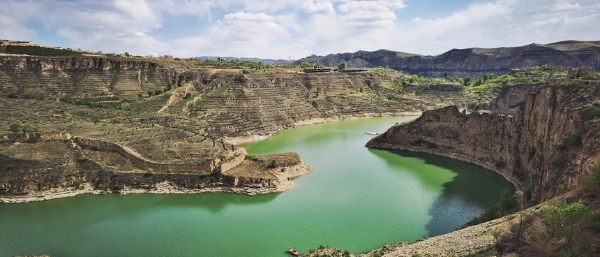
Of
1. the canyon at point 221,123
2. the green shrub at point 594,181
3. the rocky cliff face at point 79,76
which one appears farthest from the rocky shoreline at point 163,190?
the rocky cliff face at point 79,76

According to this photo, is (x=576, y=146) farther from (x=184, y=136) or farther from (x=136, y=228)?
(x=184, y=136)

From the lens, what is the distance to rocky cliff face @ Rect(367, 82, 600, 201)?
2500 centimetres

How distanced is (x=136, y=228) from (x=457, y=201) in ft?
84.0

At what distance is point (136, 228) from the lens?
30.3 metres

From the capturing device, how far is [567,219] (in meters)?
14.4

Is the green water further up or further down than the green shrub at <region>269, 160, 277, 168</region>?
further down

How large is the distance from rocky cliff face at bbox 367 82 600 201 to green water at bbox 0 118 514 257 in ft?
9.66

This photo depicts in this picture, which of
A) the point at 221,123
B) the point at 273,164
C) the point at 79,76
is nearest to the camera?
the point at 273,164

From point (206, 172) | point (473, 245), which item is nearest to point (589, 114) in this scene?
point (473, 245)

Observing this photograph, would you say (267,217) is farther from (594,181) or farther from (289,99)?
(289,99)

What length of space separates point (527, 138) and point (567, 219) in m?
27.5

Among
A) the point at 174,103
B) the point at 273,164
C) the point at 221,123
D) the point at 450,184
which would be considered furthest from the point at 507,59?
the point at 273,164

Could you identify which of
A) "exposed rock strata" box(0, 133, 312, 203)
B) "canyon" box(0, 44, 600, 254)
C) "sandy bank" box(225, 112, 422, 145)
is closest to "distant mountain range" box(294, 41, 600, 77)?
"canyon" box(0, 44, 600, 254)

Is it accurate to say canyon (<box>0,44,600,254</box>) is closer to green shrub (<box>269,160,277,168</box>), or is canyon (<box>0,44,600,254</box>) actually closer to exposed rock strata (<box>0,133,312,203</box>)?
exposed rock strata (<box>0,133,312,203</box>)
